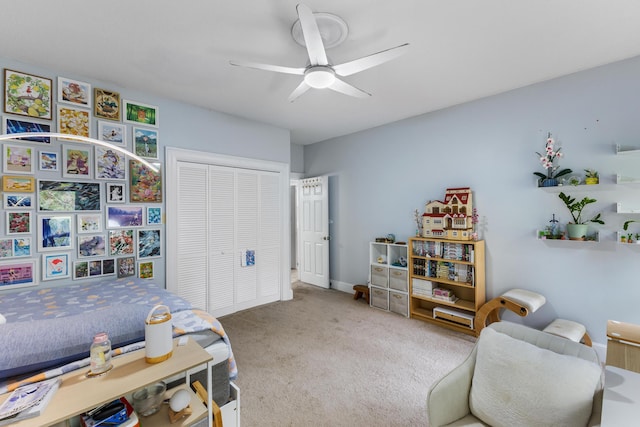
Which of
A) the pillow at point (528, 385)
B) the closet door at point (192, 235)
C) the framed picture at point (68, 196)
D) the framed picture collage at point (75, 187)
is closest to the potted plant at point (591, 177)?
the pillow at point (528, 385)

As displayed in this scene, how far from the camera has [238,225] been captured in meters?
3.73

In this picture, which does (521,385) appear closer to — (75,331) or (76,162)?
(75,331)

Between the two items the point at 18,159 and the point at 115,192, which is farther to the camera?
the point at 115,192

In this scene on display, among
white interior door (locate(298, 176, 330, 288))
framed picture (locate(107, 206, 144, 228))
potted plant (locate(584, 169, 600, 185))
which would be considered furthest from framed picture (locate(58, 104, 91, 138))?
potted plant (locate(584, 169, 600, 185))

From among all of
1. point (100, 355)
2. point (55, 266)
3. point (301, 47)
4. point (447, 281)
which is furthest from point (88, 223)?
point (447, 281)

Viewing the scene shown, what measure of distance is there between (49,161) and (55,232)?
2.10 feet

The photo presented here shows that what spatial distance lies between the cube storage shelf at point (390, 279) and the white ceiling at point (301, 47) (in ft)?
6.80

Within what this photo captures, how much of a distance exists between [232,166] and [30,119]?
1875 mm

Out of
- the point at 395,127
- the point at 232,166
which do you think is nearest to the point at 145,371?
the point at 232,166

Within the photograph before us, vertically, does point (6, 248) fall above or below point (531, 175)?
below

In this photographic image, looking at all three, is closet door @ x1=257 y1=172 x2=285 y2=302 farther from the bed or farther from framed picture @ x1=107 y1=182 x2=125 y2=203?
the bed

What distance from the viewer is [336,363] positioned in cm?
Result: 246

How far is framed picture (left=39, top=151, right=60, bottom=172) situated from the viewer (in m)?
2.44

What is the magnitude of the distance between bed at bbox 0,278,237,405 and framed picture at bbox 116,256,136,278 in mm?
552
